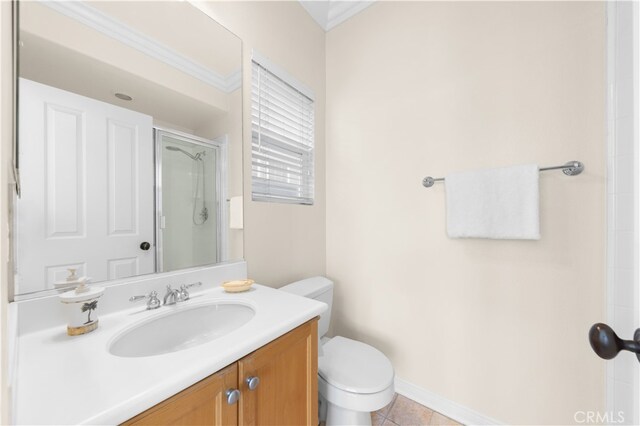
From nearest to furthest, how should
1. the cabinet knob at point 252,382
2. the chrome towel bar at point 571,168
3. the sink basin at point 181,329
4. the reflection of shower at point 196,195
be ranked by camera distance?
1. the cabinet knob at point 252,382
2. the sink basin at point 181,329
3. the chrome towel bar at point 571,168
4. the reflection of shower at point 196,195

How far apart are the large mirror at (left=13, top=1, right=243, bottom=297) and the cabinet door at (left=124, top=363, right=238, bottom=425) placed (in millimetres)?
558

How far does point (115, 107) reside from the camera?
87 centimetres

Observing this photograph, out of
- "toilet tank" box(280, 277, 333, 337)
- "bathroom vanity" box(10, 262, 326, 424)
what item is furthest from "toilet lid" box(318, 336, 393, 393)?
"bathroom vanity" box(10, 262, 326, 424)

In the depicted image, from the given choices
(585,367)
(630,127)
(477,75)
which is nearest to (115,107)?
(477,75)

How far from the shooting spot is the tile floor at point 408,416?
129cm

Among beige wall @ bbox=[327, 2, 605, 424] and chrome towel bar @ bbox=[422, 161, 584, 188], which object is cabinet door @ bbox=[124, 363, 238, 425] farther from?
chrome towel bar @ bbox=[422, 161, 584, 188]

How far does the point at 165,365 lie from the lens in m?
0.55

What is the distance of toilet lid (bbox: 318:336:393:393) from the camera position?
1045 mm

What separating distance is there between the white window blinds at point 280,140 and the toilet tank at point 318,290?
505 millimetres

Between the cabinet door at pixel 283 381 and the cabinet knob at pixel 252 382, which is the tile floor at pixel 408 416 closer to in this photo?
the cabinet door at pixel 283 381

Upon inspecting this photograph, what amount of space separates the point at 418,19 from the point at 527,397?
2.00m

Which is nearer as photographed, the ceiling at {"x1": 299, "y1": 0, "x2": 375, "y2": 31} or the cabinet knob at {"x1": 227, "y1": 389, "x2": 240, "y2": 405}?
the cabinet knob at {"x1": 227, "y1": 389, "x2": 240, "y2": 405}

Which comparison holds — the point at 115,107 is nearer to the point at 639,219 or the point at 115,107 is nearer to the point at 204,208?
the point at 204,208

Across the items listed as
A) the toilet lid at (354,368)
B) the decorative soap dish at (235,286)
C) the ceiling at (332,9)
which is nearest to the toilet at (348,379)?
the toilet lid at (354,368)
